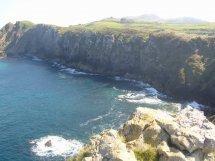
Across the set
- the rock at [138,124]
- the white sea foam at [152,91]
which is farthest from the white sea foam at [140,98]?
the rock at [138,124]

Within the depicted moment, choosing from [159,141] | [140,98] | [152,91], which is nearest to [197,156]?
[159,141]

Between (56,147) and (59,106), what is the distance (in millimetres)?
37375

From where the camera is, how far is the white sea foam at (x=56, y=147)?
89.9 meters

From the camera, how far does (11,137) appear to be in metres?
100

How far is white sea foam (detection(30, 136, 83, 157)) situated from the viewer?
89.9 metres

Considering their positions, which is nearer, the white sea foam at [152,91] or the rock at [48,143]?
the rock at [48,143]

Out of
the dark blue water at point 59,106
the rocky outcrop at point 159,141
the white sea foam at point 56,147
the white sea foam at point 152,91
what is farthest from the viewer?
the white sea foam at point 152,91

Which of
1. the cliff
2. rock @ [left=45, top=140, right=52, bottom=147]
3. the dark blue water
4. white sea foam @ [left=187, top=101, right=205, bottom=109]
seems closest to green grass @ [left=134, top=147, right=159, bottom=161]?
the dark blue water

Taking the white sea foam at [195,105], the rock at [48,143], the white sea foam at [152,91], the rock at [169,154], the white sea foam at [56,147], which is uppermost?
the rock at [169,154]

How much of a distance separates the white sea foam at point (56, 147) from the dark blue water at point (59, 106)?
5.83 ft

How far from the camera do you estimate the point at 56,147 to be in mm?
93625

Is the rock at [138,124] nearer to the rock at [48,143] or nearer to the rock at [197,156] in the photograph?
the rock at [197,156]

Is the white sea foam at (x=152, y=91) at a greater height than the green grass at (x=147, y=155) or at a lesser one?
lesser

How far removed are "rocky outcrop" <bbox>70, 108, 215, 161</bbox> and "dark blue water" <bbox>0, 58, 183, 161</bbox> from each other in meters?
56.8
